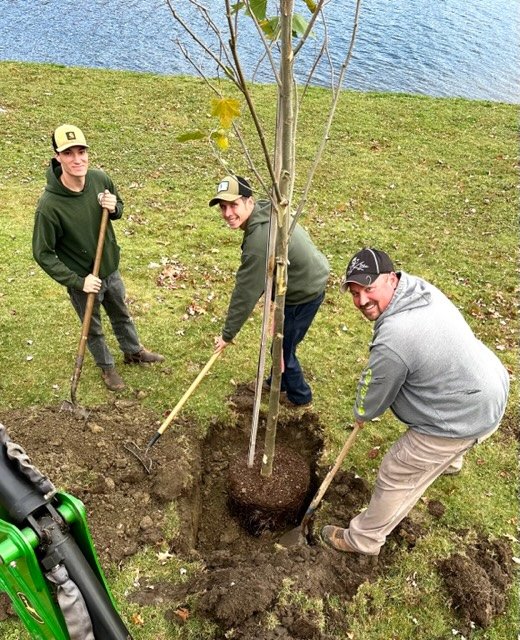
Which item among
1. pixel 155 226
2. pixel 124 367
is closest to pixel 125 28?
pixel 155 226

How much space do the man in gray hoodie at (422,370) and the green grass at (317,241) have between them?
3.95ft

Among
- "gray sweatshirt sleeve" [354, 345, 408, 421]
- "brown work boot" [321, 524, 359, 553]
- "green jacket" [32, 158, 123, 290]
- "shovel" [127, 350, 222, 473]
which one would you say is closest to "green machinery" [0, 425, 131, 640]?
"gray sweatshirt sleeve" [354, 345, 408, 421]

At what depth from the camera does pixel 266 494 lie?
443 centimetres

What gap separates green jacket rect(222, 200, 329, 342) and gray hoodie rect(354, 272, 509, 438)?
1.19 metres

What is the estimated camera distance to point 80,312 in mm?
5129

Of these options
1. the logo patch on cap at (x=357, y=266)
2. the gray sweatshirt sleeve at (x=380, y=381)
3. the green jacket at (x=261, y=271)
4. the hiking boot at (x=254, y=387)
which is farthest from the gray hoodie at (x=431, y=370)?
the hiking boot at (x=254, y=387)

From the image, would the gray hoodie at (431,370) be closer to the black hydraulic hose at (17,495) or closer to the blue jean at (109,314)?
the black hydraulic hose at (17,495)

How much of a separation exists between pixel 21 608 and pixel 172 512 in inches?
77.0

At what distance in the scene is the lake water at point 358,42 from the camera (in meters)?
16.2

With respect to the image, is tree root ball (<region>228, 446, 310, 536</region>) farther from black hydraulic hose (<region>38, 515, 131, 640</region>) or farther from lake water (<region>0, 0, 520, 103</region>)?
lake water (<region>0, 0, 520, 103</region>)

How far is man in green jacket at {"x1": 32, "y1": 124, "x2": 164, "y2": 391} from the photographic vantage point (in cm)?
434

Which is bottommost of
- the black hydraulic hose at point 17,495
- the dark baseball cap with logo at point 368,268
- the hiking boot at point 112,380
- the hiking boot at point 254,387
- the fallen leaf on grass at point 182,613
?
the fallen leaf on grass at point 182,613

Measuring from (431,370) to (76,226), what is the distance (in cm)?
313

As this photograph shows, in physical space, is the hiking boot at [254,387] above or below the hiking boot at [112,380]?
below
